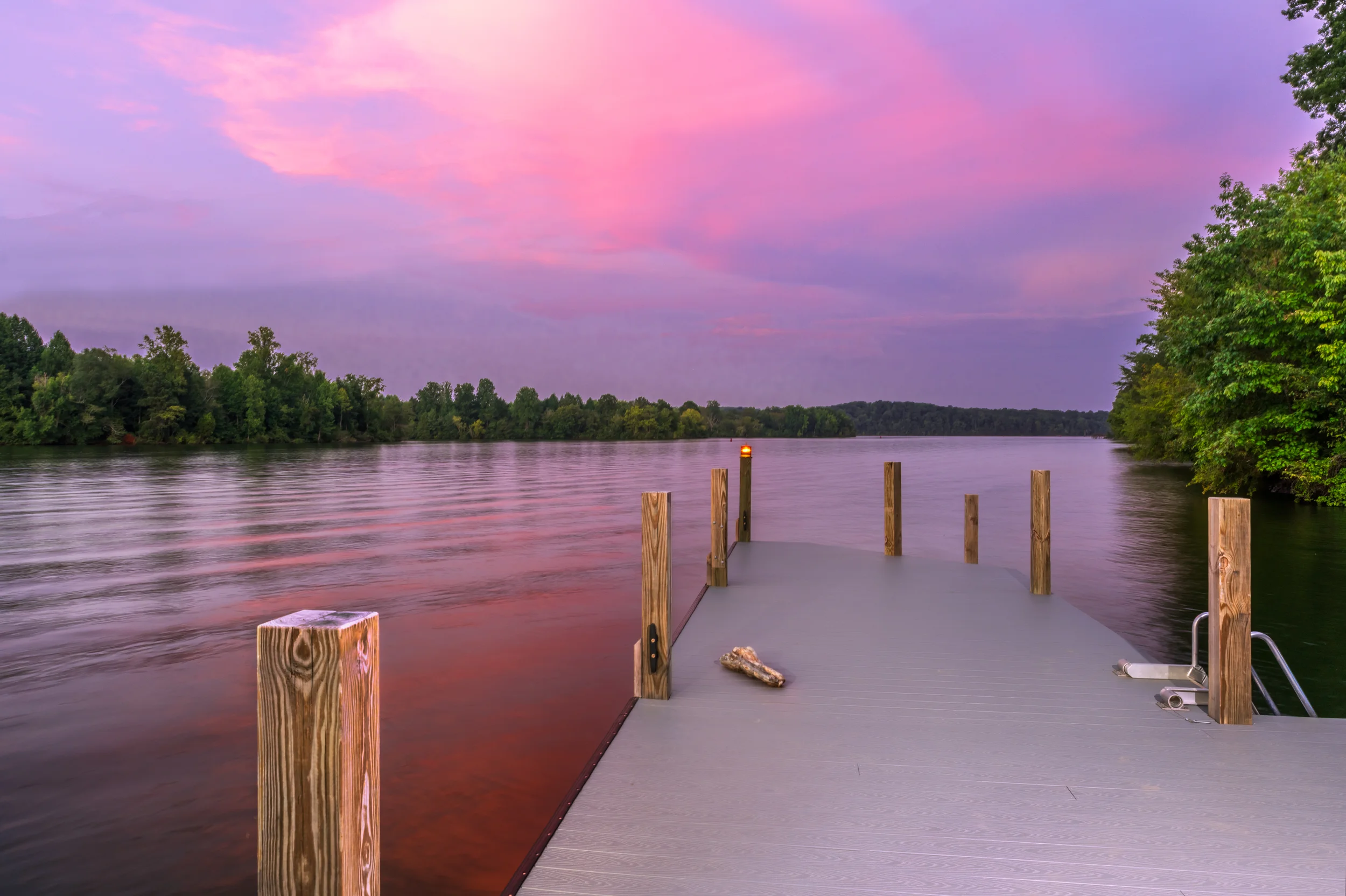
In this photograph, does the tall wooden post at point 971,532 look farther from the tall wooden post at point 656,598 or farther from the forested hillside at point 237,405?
the forested hillside at point 237,405

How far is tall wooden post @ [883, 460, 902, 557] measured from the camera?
12.2m

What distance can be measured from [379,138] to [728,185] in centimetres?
2525

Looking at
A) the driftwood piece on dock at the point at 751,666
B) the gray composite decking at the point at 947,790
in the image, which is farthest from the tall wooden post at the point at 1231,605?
the driftwood piece on dock at the point at 751,666

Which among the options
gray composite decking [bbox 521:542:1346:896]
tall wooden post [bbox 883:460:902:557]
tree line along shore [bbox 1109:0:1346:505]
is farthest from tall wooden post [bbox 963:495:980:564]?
tree line along shore [bbox 1109:0:1346:505]

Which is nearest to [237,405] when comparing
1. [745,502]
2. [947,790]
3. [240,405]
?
[240,405]

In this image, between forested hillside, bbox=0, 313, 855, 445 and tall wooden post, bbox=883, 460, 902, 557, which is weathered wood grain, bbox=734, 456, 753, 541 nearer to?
tall wooden post, bbox=883, 460, 902, 557

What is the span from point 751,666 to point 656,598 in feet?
3.62

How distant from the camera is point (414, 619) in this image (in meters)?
10.4

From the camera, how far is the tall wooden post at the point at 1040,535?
342 inches

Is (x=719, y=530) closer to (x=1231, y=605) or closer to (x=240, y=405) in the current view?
(x=1231, y=605)

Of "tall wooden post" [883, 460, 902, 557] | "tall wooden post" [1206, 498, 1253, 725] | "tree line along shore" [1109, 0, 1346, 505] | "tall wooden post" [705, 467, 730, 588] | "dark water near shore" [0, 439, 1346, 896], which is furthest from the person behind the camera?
"tree line along shore" [1109, 0, 1346, 505]

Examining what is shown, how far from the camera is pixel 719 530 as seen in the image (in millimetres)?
9617

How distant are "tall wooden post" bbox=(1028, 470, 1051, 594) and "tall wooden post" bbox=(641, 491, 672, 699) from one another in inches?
222

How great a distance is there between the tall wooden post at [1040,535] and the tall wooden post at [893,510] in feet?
10.1
